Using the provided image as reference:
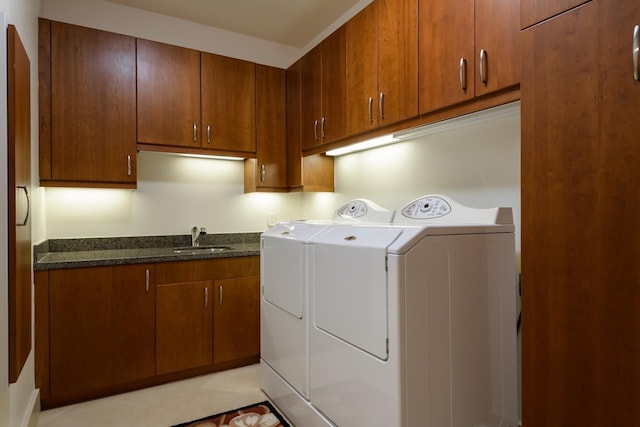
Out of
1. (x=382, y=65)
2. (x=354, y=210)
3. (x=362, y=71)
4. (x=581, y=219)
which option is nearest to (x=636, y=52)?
(x=581, y=219)

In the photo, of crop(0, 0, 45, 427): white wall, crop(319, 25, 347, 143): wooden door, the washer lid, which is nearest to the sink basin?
crop(0, 0, 45, 427): white wall

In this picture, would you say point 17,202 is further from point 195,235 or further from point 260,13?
point 260,13

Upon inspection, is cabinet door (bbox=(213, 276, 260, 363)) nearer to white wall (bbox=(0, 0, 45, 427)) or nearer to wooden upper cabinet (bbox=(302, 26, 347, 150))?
white wall (bbox=(0, 0, 45, 427))

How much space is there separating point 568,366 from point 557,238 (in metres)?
0.40

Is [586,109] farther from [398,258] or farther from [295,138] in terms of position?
[295,138]

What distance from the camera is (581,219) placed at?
1128 mm

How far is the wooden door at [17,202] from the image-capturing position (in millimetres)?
1420

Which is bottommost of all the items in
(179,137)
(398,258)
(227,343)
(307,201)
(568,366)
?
(227,343)

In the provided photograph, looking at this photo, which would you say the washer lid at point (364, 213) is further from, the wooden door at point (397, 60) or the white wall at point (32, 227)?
the white wall at point (32, 227)

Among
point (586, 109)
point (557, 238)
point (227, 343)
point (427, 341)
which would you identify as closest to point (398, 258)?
point (427, 341)

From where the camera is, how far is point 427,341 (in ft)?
4.49

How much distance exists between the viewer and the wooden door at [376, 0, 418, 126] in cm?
195

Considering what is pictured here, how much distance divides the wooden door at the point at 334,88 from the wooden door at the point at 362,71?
0.05 m

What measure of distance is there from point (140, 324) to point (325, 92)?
2.06 m
